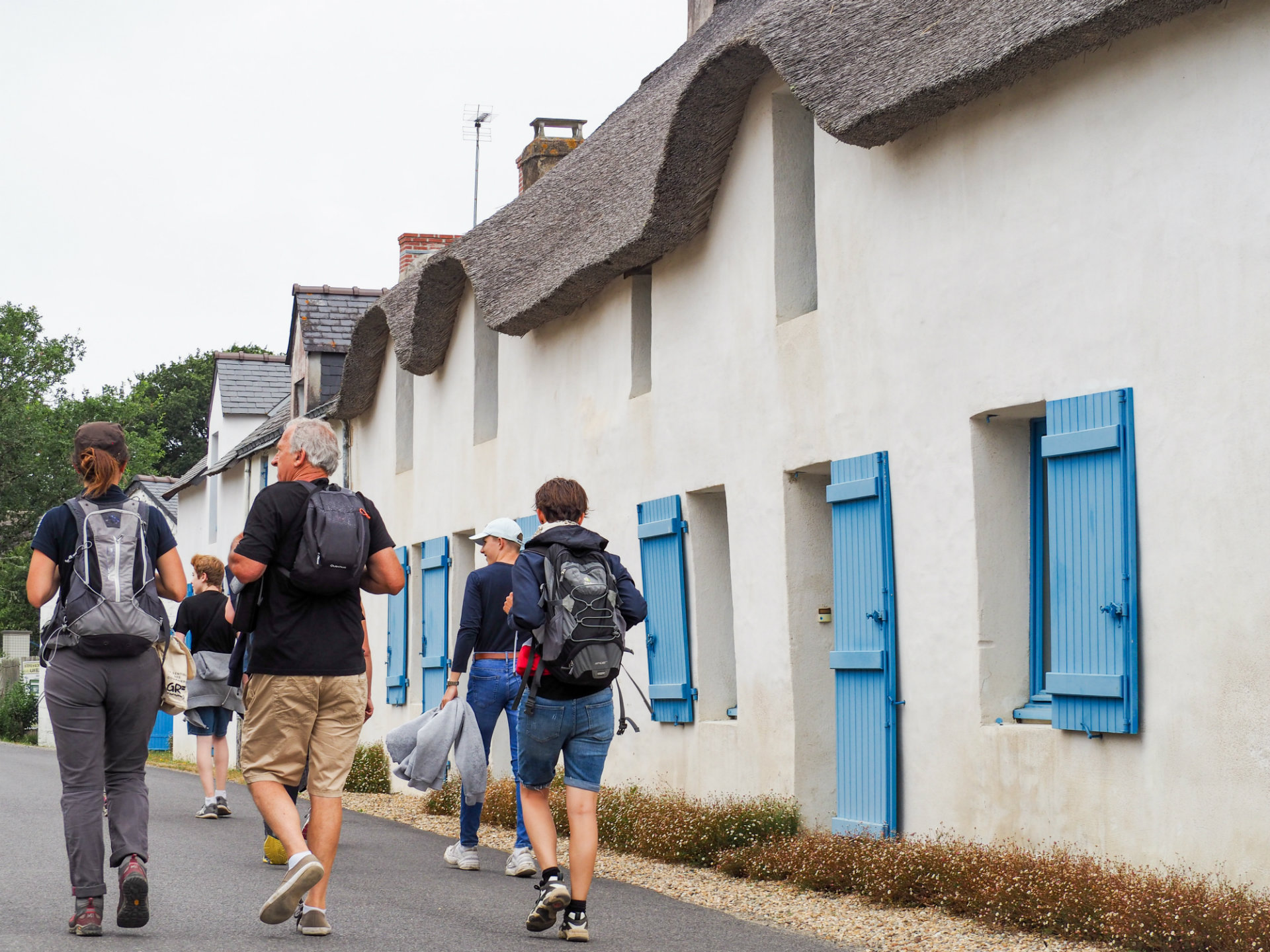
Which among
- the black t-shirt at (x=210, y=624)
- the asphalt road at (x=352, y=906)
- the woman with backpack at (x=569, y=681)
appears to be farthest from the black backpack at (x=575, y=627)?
the black t-shirt at (x=210, y=624)

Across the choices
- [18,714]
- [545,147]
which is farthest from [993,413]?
[18,714]

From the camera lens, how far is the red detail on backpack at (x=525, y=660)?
22.2 feet

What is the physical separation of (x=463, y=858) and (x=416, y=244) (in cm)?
1426

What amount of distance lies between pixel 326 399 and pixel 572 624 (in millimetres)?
15486

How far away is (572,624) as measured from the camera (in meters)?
6.67

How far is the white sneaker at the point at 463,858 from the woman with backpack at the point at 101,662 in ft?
9.43

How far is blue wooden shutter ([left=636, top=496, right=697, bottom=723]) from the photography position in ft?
36.1

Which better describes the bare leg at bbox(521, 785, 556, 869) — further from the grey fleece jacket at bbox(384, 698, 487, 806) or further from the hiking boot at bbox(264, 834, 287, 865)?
the hiking boot at bbox(264, 834, 287, 865)

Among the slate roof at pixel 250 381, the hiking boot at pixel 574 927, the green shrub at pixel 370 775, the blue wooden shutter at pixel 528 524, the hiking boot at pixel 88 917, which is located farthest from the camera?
the slate roof at pixel 250 381

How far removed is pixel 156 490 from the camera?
38.0 m

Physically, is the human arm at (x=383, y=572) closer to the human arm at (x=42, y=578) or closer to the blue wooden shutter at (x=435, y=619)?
the human arm at (x=42, y=578)

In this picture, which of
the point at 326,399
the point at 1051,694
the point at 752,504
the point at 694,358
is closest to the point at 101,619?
the point at 1051,694

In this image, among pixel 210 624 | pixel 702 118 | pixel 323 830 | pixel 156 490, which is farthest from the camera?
pixel 156 490

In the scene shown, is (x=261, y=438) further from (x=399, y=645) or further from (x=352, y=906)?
(x=352, y=906)
